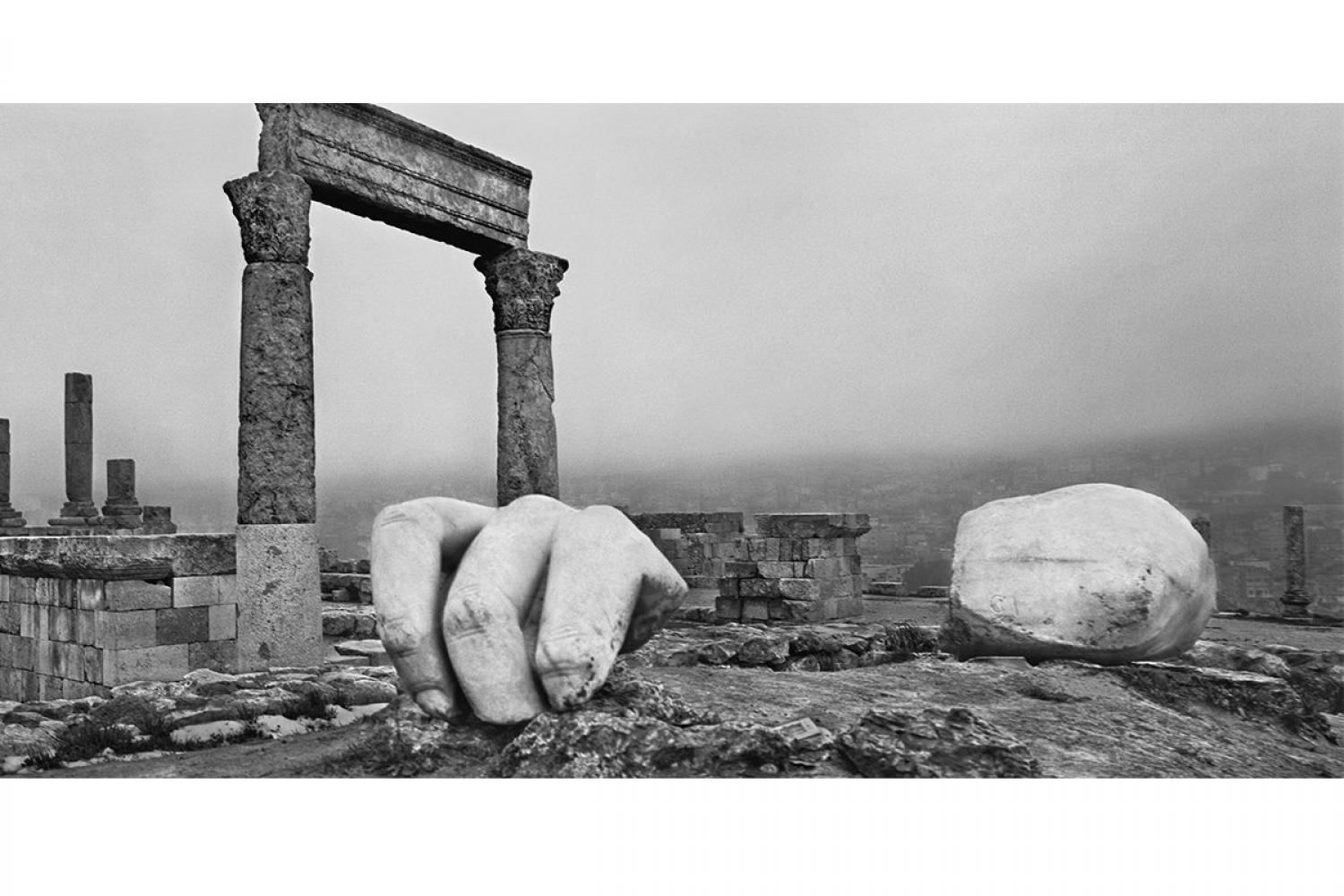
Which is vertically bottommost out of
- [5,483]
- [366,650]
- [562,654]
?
[366,650]

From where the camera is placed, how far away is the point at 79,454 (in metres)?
19.7

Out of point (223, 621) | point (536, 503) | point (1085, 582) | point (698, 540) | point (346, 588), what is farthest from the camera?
point (698, 540)

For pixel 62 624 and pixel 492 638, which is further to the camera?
pixel 62 624

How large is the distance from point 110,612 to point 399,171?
14.8 ft

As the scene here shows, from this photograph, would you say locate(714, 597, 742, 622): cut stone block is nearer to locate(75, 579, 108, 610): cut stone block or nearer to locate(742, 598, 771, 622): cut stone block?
locate(742, 598, 771, 622): cut stone block

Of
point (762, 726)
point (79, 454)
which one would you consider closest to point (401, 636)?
point (762, 726)

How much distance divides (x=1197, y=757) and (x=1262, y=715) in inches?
39.4

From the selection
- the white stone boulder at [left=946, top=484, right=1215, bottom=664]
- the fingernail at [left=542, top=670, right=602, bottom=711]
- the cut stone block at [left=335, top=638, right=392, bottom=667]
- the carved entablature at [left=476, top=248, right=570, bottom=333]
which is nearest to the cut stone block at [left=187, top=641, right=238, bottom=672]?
the cut stone block at [left=335, top=638, right=392, bottom=667]

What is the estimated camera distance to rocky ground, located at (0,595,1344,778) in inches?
139

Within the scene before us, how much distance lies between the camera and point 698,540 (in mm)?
13492

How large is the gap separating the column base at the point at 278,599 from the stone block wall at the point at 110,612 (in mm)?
148

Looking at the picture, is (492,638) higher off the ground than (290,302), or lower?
lower

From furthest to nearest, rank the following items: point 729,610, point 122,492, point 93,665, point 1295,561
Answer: point 122,492
point 1295,561
point 729,610
point 93,665

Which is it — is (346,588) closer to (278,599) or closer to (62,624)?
(278,599)
